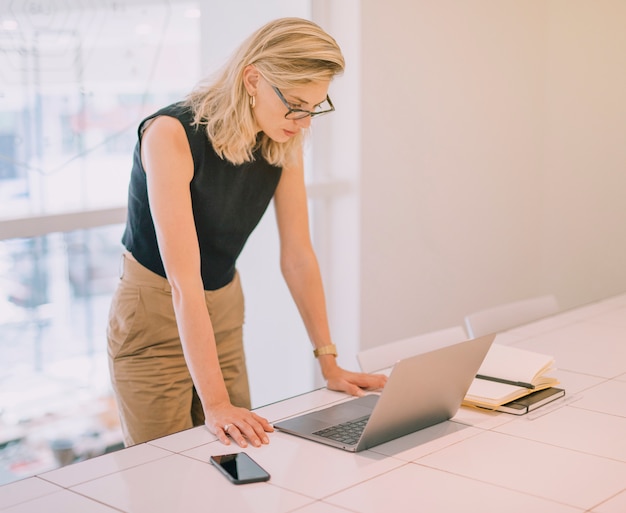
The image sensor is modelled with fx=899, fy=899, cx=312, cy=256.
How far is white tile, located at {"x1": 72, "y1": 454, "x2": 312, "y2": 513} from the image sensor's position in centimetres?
140

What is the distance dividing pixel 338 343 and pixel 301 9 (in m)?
1.42

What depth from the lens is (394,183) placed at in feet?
12.8

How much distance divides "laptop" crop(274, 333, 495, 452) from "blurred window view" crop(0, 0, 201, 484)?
145 centimetres

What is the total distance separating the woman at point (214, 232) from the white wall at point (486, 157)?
4.99 feet

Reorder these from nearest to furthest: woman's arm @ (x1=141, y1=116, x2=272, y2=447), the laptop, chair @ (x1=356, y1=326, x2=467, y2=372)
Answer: the laptop < woman's arm @ (x1=141, y1=116, x2=272, y2=447) < chair @ (x1=356, y1=326, x2=467, y2=372)

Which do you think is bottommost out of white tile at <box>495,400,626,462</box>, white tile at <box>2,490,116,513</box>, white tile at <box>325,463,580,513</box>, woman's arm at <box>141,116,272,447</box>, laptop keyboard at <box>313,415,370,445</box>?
Answer: white tile at <box>325,463,580,513</box>

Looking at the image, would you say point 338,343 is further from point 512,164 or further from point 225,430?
point 225,430

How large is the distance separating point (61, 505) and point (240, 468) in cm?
30

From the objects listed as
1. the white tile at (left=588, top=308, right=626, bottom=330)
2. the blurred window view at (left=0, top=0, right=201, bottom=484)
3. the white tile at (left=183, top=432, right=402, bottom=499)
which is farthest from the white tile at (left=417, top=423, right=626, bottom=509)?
the blurred window view at (left=0, top=0, right=201, bottom=484)

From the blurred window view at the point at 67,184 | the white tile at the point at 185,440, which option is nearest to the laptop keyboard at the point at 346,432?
the white tile at the point at 185,440

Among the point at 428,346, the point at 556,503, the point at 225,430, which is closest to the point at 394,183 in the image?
the point at 428,346

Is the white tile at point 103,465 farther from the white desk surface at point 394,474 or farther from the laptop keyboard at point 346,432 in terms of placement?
the laptop keyboard at point 346,432

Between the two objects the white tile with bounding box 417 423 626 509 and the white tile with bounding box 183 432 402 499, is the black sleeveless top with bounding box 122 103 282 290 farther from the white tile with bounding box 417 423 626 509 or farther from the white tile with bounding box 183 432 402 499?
the white tile with bounding box 417 423 626 509

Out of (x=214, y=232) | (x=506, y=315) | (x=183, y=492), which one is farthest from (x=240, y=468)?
(x=506, y=315)
